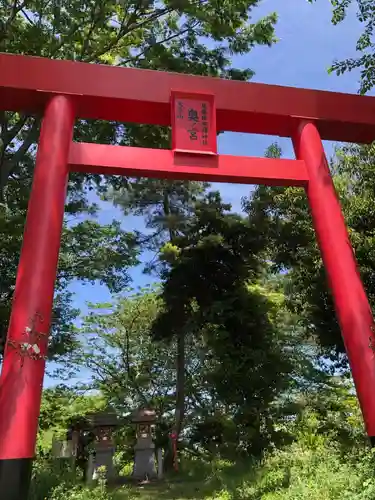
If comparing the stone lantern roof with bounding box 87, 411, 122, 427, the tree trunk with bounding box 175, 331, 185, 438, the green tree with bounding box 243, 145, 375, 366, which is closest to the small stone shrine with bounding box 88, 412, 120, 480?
the stone lantern roof with bounding box 87, 411, 122, 427

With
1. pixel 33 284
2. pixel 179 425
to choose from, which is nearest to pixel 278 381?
pixel 179 425

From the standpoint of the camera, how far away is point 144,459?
904cm

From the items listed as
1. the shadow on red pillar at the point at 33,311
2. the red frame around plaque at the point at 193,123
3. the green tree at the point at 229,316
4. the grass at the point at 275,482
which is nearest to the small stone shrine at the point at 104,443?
the grass at the point at 275,482

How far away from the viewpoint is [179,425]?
34.7 feet

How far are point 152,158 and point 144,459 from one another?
6611 millimetres

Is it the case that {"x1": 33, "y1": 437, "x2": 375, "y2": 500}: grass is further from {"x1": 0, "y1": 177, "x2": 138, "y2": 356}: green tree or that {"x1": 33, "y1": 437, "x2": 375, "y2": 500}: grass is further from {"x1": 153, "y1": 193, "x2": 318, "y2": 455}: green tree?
{"x1": 0, "y1": 177, "x2": 138, "y2": 356}: green tree

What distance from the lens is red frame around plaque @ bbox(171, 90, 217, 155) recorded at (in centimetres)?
559

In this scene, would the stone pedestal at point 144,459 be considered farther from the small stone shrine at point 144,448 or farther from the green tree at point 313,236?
the green tree at point 313,236

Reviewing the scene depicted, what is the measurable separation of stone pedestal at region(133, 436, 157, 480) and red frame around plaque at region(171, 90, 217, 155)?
6.47 metres

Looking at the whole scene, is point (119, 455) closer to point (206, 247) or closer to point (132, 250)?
point (132, 250)

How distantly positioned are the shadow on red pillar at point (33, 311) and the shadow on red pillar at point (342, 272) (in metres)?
3.10

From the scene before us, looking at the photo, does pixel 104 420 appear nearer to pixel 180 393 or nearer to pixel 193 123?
pixel 180 393

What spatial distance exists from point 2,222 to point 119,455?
30.8 ft

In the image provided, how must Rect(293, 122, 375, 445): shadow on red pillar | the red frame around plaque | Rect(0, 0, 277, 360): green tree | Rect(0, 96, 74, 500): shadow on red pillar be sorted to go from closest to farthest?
Rect(0, 96, 74, 500): shadow on red pillar → Rect(293, 122, 375, 445): shadow on red pillar → the red frame around plaque → Rect(0, 0, 277, 360): green tree
